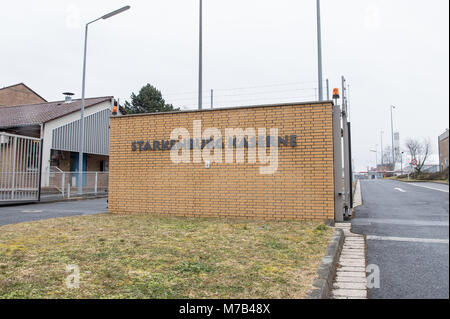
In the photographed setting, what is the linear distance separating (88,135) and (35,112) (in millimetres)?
4600

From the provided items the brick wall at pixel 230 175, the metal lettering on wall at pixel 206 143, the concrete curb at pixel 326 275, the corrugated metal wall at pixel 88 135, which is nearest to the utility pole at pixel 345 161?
the brick wall at pixel 230 175

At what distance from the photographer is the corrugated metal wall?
22.1 m

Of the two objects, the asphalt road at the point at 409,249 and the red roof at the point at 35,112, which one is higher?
the red roof at the point at 35,112

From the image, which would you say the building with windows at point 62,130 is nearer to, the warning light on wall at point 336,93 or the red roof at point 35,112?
the red roof at point 35,112

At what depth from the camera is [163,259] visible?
4152 millimetres

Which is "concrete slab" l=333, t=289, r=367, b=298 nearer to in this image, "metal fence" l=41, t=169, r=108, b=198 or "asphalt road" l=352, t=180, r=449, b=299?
"asphalt road" l=352, t=180, r=449, b=299

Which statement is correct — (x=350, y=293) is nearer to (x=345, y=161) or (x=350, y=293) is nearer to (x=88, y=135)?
(x=345, y=161)

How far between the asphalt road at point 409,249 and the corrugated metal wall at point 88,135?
63.4 ft

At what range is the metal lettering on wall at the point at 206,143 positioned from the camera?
788cm

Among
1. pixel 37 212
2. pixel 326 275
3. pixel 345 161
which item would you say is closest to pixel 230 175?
pixel 345 161

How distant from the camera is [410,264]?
396 centimetres

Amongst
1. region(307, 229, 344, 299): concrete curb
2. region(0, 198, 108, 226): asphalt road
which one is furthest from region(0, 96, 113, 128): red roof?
region(307, 229, 344, 299): concrete curb

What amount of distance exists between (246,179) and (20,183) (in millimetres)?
10912
